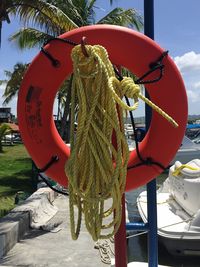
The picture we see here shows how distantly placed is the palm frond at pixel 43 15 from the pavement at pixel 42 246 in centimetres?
434

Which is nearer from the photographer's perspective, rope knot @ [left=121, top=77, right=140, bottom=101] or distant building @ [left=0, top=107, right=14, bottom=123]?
rope knot @ [left=121, top=77, right=140, bottom=101]

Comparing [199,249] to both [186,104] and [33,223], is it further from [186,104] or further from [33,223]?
[186,104]

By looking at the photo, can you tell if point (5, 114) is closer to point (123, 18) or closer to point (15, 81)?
point (15, 81)

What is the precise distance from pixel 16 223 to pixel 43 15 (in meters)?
5.16

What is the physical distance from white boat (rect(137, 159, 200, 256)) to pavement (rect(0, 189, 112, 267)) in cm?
103

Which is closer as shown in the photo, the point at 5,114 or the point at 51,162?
the point at 51,162

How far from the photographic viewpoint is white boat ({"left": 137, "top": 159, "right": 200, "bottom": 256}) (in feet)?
18.3

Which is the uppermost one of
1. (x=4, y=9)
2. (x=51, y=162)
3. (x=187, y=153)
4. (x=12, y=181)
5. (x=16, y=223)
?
(x=4, y=9)

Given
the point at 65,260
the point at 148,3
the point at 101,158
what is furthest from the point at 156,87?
the point at 65,260

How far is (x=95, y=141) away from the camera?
224cm

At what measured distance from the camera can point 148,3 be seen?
314 cm

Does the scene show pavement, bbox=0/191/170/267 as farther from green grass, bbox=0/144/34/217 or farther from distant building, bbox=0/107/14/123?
distant building, bbox=0/107/14/123

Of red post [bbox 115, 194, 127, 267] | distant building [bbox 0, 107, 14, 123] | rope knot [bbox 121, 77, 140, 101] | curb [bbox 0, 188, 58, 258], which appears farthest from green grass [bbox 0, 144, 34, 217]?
distant building [bbox 0, 107, 14, 123]

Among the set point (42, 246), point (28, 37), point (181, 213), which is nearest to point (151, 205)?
point (42, 246)
